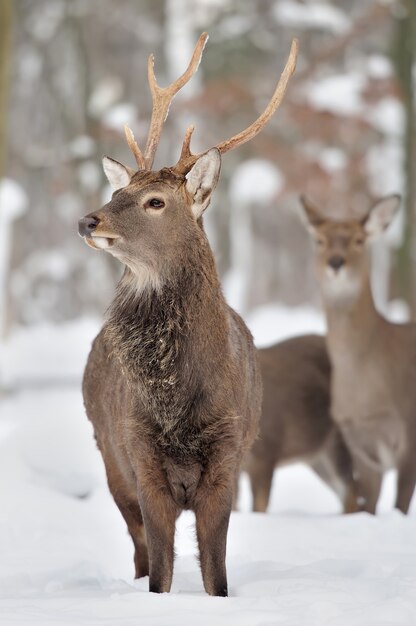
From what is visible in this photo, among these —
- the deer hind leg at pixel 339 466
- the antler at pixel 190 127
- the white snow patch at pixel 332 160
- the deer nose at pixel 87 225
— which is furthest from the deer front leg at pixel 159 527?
the white snow patch at pixel 332 160

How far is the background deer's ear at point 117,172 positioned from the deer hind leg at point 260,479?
3032 millimetres

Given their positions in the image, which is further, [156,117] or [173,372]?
[156,117]

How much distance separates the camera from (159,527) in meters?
4.94

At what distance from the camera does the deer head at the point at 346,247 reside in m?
8.23

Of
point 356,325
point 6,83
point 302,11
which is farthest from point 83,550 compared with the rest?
point 302,11

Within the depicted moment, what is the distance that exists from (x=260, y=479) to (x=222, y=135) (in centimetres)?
1711

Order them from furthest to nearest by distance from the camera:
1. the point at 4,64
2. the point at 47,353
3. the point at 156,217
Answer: the point at 47,353 < the point at 4,64 < the point at 156,217

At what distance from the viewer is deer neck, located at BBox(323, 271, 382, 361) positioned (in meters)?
8.24

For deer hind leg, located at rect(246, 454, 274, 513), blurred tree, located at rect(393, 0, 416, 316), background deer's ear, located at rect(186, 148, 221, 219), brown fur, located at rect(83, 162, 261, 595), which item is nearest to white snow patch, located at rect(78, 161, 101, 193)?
blurred tree, located at rect(393, 0, 416, 316)

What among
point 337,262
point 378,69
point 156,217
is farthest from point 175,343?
point 378,69

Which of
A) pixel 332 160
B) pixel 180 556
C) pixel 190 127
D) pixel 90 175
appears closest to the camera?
pixel 190 127

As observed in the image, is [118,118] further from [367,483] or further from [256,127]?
[256,127]

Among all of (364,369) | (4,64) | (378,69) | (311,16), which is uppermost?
(311,16)

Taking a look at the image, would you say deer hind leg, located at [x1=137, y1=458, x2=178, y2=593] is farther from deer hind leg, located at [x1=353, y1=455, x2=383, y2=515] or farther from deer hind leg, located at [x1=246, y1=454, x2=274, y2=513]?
deer hind leg, located at [x1=353, y1=455, x2=383, y2=515]
